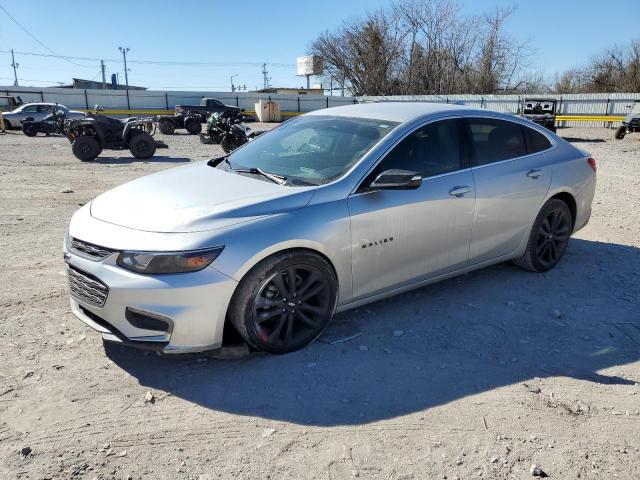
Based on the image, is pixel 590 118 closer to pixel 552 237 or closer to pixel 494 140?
pixel 552 237

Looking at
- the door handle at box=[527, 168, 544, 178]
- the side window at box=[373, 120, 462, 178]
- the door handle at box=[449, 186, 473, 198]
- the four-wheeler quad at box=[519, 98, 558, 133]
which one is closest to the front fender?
the side window at box=[373, 120, 462, 178]

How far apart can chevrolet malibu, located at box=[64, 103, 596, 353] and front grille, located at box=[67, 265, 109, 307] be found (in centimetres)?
1

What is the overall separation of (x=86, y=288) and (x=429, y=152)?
2.68m

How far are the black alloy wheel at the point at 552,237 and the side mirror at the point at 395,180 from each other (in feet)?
6.46

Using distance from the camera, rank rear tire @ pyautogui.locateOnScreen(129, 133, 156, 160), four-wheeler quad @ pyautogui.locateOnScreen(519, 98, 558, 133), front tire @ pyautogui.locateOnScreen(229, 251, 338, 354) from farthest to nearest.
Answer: four-wheeler quad @ pyautogui.locateOnScreen(519, 98, 558, 133)
rear tire @ pyautogui.locateOnScreen(129, 133, 156, 160)
front tire @ pyautogui.locateOnScreen(229, 251, 338, 354)

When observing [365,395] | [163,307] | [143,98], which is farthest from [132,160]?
[143,98]

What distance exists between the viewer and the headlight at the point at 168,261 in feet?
10.1

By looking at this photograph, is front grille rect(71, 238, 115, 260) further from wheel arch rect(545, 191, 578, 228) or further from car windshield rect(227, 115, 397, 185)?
wheel arch rect(545, 191, 578, 228)

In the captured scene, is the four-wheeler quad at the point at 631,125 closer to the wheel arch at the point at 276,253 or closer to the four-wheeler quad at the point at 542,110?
the four-wheeler quad at the point at 542,110

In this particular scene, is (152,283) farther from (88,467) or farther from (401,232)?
(401,232)

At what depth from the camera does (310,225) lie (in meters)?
3.45

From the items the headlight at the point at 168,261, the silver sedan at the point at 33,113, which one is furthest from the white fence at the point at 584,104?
the headlight at the point at 168,261

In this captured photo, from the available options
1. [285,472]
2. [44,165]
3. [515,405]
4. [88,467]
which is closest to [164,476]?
[88,467]

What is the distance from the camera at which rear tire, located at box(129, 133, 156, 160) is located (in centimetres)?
1502
